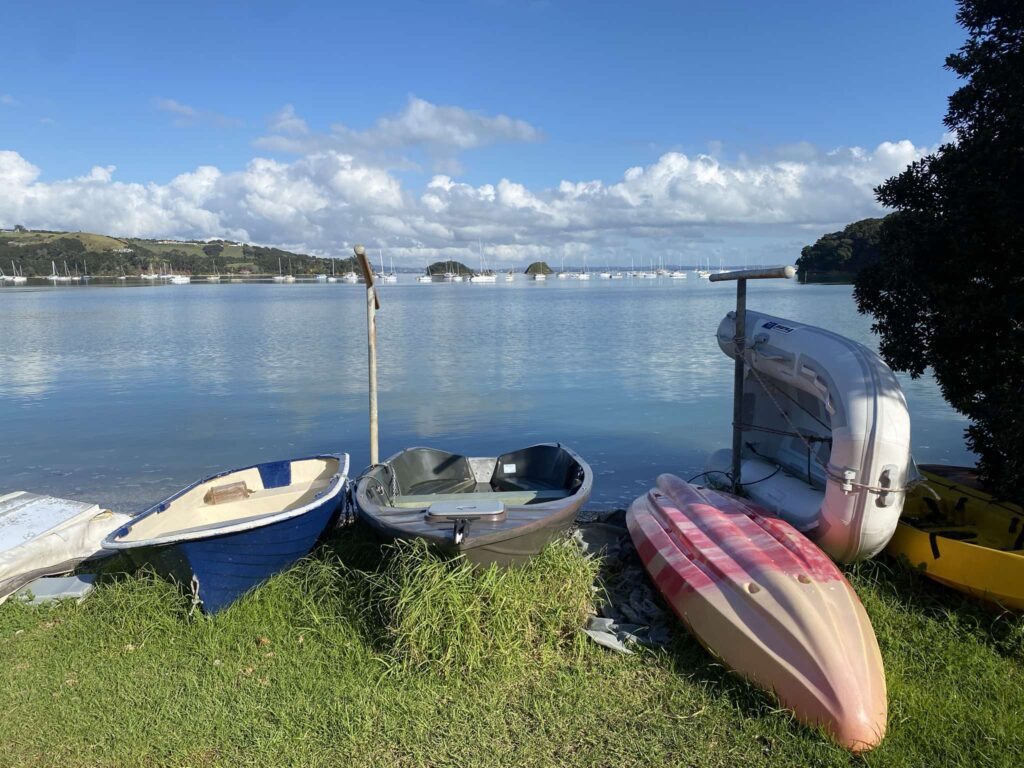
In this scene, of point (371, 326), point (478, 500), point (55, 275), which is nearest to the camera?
point (478, 500)

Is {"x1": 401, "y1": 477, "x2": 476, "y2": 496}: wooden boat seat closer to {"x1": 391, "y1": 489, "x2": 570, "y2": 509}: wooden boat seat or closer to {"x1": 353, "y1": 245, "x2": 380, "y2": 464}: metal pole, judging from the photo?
{"x1": 353, "y1": 245, "x2": 380, "y2": 464}: metal pole

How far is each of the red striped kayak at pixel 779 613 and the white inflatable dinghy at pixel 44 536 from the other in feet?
18.1

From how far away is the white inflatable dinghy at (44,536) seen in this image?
22.0ft

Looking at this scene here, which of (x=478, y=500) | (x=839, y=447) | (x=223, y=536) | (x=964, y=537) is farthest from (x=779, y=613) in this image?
(x=223, y=536)

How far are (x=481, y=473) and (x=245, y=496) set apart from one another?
107 inches

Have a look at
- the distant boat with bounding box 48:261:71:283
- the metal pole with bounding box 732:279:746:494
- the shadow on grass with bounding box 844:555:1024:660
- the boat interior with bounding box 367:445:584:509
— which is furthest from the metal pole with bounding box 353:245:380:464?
the distant boat with bounding box 48:261:71:283

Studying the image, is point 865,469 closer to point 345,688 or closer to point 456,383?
point 345,688

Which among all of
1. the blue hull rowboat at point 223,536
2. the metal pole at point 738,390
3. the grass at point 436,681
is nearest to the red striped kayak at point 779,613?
the grass at point 436,681

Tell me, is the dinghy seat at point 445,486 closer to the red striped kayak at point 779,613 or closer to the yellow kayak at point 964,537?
the red striped kayak at point 779,613

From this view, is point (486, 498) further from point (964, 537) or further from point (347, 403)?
point (347, 403)

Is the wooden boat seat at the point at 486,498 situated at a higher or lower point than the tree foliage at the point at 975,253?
lower

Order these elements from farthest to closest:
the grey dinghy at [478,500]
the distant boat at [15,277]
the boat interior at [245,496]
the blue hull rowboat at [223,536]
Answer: the distant boat at [15,277], the boat interior at [245,496], the blue hull rowboat at [223,536], the grey dinghy at [478,500]

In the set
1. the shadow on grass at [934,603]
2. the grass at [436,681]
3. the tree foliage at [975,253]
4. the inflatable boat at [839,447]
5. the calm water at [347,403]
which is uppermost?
the tree foliage at [975,253]

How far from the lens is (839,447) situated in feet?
19.1
